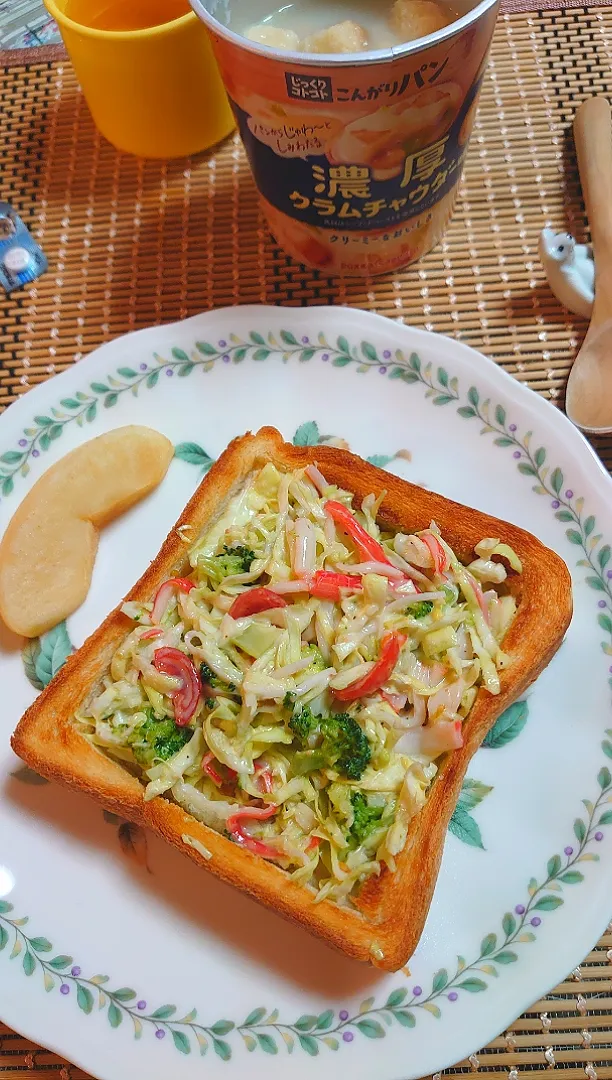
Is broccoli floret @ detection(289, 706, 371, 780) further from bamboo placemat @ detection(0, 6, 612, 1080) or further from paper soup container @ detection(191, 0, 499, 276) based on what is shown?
paper soup container @ detection(191, 0, 499, 276)

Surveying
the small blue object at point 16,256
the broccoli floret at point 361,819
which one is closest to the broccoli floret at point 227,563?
the broccoli floret at point 361,819

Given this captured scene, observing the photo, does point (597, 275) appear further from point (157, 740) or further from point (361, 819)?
point (157, 740)

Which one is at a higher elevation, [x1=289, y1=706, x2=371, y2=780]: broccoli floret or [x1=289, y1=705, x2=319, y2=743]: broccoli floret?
[x1=289, y1=705, x2=319, y2=743]: broccoli floret

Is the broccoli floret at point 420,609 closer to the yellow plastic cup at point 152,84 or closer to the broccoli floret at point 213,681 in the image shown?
the broccoli floret at point 213,681

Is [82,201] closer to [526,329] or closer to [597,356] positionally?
[526,329]

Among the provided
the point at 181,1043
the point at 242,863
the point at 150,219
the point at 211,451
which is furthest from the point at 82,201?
the point at 181,1043

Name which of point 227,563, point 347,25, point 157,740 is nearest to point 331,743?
point 157,740

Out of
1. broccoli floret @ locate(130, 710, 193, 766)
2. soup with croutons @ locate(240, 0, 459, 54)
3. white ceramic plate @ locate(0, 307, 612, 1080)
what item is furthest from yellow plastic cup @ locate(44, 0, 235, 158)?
broccoli floret @ locate(130, 710, 193, 766)
